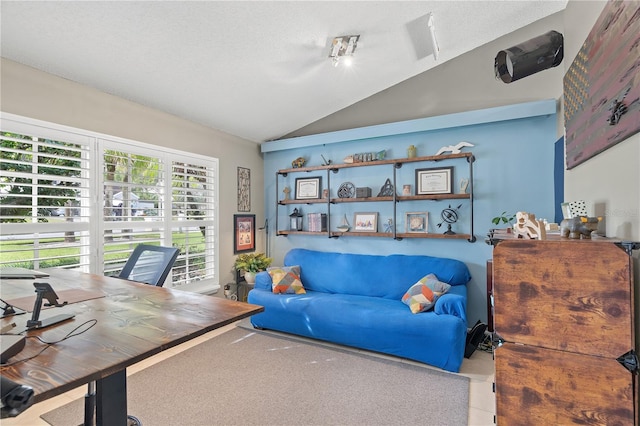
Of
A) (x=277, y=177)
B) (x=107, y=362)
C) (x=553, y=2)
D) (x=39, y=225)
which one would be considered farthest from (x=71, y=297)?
(x=553, y=2)

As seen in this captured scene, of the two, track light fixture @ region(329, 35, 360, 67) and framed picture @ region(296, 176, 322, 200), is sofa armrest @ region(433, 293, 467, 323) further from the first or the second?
track light fixture @ region(329, 35, 360, 67)

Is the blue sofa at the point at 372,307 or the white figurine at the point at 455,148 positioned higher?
the white figurine at the point at 455,148

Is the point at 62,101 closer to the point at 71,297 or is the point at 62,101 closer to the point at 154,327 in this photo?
the point at 71,297

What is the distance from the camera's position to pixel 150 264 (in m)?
2.26

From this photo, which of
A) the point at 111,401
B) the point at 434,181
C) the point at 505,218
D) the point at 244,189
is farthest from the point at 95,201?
the point at 505,218

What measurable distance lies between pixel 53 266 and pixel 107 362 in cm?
233

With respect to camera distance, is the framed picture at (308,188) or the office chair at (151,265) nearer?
the office chair at (151,265)

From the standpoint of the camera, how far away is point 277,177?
464cm

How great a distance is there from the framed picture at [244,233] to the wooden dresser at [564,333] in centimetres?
350

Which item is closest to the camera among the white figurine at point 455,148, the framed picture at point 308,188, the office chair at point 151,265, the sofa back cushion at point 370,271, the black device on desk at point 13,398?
the black device on desk at point 13,398

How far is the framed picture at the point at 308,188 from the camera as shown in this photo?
4.34m

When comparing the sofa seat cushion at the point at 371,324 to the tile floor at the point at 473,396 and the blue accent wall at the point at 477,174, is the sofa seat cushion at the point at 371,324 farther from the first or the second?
the blue accent wall at the point at 477,174

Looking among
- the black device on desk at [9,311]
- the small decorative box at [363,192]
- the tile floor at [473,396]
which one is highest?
the small decorative box at [363,192]

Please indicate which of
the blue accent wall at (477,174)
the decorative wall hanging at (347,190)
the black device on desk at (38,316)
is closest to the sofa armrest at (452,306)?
the blue accent wall at (477,174)
